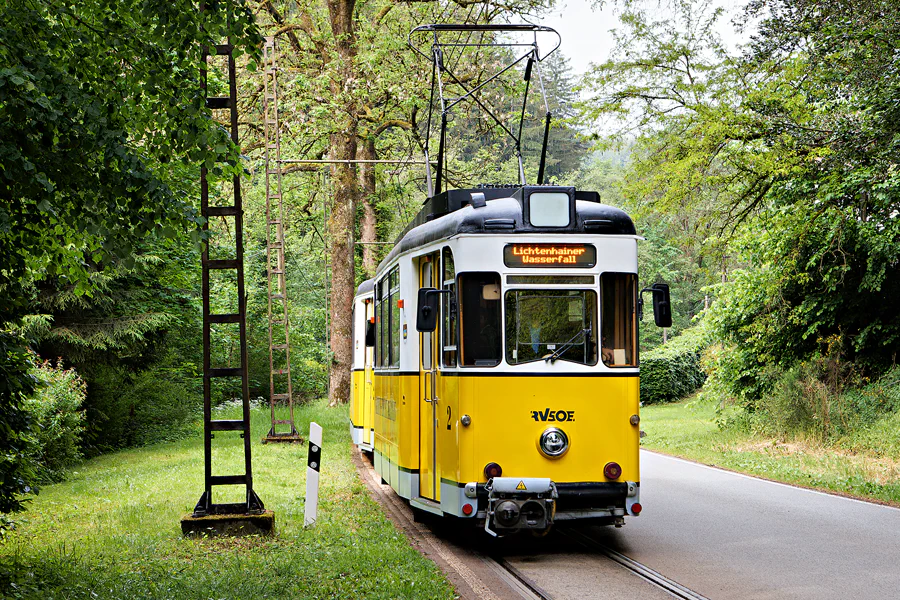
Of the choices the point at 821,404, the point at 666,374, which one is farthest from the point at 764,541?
the point at 666,374

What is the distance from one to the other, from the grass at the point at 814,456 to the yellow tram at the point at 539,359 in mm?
5828

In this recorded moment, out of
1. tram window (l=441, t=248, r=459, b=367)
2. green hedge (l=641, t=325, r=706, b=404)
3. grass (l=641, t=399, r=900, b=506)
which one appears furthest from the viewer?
green hedge (l=641, t=325, r=706, b=404)

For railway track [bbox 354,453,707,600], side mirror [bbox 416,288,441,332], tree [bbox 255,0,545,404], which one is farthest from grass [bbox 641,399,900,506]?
tree [bbox 255,0,545,404]

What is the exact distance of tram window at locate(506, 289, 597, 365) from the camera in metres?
10.3

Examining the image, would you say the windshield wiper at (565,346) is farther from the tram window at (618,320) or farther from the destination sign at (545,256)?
the destination sign at (545,256)

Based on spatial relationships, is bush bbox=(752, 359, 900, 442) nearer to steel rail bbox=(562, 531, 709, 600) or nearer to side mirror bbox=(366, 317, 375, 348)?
side mirror bbox=(366, 317, 375, 348)

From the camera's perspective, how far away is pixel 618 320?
1043cm

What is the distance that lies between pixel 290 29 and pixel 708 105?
50.4ft

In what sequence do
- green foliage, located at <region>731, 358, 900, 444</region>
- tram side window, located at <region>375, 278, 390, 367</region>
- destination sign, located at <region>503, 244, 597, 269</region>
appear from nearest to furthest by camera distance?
destination sign, located at <region>503, 244, 597, 269</region>, tram side window, located at <region>375, 278, 390, 367</region>, green foliage, located at <region>731, 358, 900, 444</region>

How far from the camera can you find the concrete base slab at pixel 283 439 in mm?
23523

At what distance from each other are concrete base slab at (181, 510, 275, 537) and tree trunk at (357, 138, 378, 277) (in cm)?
1810

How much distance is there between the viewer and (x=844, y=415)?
20.3 m

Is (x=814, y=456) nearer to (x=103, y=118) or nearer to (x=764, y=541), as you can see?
(x=764, y=541)

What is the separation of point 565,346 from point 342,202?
1940 centimetres
